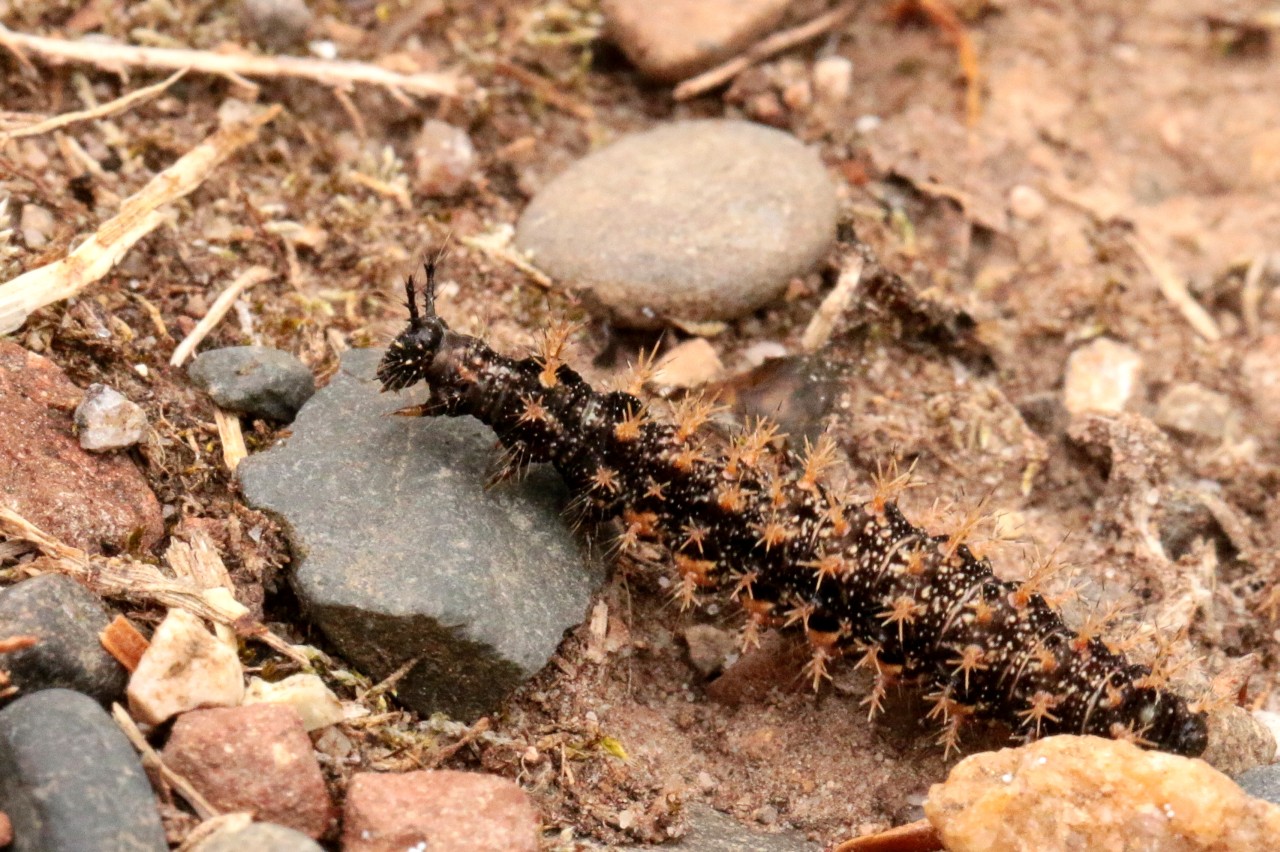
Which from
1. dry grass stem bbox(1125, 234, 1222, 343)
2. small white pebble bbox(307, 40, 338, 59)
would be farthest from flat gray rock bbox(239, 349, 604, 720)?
dry grass stem bbox(1125, 234, 1222, 343)

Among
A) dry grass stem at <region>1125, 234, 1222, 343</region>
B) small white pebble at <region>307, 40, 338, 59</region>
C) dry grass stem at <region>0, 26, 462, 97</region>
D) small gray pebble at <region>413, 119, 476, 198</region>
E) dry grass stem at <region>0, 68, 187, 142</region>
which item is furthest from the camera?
dry grass stem at <region>1125, 234, 1222, 343</region>

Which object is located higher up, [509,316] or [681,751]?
[509,316]

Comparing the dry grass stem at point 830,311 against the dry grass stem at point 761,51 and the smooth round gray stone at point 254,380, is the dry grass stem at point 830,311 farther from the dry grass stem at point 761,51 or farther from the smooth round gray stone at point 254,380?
the smooth round gray stone at point 254,380

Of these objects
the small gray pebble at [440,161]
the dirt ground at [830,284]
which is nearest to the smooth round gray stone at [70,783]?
the dirt ground at [830,284]

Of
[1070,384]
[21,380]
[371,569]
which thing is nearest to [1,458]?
[21,380]

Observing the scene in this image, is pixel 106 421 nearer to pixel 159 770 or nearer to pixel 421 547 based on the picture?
pixel 421 547

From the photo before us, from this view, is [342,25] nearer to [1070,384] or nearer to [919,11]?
[919,11]

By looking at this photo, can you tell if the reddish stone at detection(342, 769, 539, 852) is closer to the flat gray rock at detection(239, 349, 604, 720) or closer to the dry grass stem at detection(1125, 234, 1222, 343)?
the flat gray rock at detection(239, 349, 604, 720)
